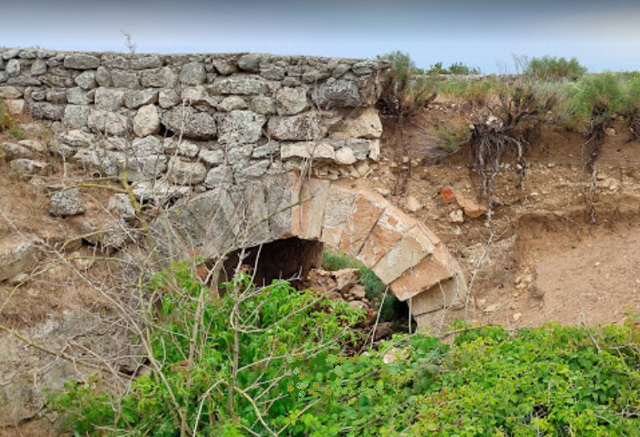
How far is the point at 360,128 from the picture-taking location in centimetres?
585

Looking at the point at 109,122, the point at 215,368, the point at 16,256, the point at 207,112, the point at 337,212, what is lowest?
the point at 215,368

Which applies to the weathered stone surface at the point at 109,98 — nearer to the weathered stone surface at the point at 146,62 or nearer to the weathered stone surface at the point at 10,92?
the weathered stone surface at the point at 146,62

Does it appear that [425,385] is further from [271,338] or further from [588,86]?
[588,86]

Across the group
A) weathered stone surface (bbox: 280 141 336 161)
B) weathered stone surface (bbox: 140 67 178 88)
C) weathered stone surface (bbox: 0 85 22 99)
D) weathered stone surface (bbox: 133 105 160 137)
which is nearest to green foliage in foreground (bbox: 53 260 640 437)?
weathered stone surface (bbox: 280 141 336 161)

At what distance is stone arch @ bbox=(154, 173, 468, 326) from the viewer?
18.9 ft

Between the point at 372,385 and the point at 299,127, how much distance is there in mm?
2497

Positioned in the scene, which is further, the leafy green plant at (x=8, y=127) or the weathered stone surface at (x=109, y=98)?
the leafy green plant at (x=8, y=127)

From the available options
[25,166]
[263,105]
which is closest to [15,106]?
[25,166]

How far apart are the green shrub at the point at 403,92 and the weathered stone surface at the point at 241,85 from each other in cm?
108

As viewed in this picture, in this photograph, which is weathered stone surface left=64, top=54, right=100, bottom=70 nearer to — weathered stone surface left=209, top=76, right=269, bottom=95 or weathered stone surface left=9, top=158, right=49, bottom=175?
weathered stone surface left=9, top=158, right=49, bottom=175

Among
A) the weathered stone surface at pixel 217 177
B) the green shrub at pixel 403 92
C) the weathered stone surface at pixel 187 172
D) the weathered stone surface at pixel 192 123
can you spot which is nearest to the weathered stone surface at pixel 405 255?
the green shrub at pixel 403 92

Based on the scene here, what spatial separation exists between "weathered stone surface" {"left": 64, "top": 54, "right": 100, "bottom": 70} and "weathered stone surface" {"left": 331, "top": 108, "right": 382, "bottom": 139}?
7.95 ft

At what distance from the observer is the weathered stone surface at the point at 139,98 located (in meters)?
6.22

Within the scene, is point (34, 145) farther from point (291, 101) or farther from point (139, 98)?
point (291, 101)
